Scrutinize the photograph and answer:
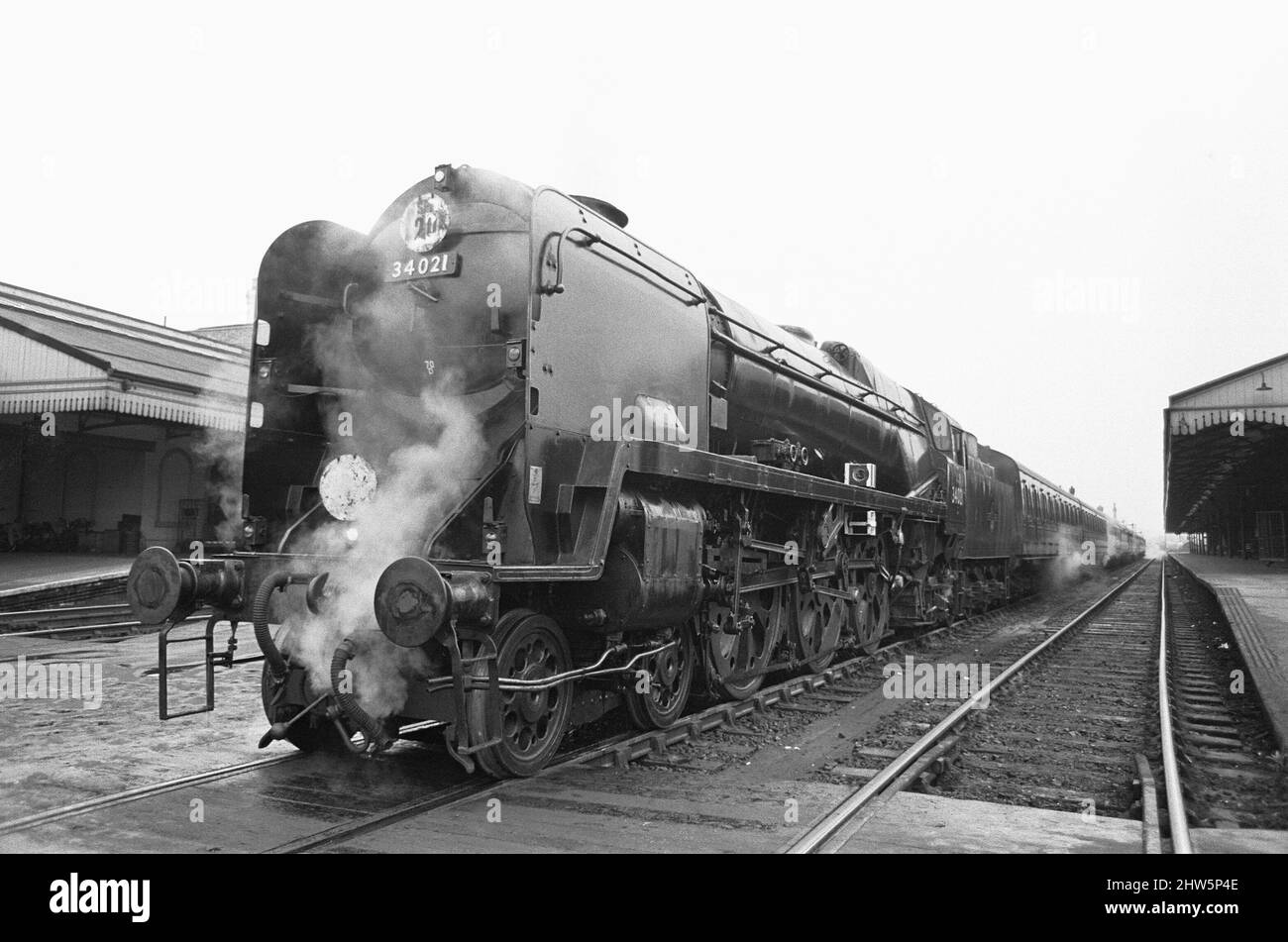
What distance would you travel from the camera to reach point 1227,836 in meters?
4.23

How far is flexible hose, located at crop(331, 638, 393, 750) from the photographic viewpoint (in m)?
4.20

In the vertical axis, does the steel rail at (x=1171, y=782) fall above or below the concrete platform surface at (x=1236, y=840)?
above

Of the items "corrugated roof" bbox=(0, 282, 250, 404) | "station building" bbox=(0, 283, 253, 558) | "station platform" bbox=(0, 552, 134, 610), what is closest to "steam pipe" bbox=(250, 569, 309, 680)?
"corrugated roof" bbox=(0, 282, 250, 404)

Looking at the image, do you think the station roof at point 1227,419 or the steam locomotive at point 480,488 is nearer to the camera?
the steam locomotive at point 480,488

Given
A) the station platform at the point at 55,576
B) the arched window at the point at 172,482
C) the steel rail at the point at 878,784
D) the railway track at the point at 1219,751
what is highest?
the arched window at the point at 172,482

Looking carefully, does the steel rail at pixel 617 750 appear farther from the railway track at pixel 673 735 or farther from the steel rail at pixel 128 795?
the steel rail at pixel 128 795

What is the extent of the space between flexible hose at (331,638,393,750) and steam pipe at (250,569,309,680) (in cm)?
53

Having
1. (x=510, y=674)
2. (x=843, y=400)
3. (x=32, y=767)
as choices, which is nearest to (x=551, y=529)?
(x=510, y=674)

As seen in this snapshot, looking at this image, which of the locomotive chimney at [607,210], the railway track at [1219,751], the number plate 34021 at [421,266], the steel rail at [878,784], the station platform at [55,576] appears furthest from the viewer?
the station platform at [55,576]

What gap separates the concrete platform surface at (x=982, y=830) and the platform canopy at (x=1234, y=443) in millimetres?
17895

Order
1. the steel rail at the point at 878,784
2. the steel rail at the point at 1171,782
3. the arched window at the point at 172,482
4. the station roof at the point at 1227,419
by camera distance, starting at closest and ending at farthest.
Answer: the steel rail at the point at 878,784 < the steel rail at the point at 1171,782 < the arched window at the point at 172,482 < the station roof at the point at 1227,419

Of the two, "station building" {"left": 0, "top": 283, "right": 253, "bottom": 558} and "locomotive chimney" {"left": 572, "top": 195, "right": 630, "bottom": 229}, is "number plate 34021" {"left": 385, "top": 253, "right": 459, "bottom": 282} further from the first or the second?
"station building" {"left": 0, "top": 283, "right": 253, "bottom": 558}

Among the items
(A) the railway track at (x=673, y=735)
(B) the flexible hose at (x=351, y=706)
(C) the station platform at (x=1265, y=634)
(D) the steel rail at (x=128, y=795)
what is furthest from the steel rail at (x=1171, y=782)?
(D) the steel rail at (x=128, y=795)

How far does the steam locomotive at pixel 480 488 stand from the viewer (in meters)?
4.54
